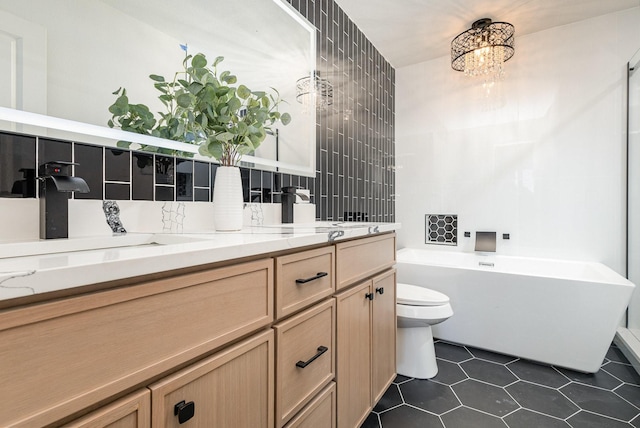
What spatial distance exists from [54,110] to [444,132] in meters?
3.04

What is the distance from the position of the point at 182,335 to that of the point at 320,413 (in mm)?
676

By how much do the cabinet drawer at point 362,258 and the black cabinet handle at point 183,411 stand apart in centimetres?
63

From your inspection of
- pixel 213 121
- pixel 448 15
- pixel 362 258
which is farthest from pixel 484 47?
pixel 213 121

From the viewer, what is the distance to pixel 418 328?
191cm

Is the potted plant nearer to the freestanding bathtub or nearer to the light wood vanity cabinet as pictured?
the light wood vanity cabinet

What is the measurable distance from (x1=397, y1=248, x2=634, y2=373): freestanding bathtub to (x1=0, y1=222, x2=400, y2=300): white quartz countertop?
167cm

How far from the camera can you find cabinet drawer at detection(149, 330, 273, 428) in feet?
1.86

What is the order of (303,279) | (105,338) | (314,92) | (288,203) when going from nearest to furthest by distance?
(105,338) → (303,279) → (288,203) → (314,92)

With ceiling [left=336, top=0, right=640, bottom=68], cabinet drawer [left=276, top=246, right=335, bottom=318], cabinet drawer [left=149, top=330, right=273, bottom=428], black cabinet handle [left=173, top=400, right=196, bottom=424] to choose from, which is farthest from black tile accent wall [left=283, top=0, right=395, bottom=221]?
black cabinet handle [left=173, top=400, right=196, bottom=424]

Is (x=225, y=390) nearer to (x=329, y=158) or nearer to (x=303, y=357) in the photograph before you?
(x=303, y=357)

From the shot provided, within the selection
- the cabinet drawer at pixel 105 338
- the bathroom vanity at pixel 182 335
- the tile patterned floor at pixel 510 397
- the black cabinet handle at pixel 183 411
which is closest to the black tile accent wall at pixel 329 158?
the bathroom vanity at pixel 182 335

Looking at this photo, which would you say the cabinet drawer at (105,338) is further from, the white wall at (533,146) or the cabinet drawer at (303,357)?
the white wall at (533,146)

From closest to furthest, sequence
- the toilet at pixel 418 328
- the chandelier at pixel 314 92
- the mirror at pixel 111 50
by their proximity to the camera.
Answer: the mirror at pixel 111 50 → the toilet at pixel 418 328 → the chandelier at pixel 314 92

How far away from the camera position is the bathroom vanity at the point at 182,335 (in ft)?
1.34
